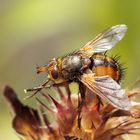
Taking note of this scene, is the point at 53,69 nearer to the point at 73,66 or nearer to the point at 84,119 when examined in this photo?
the point at 73,66

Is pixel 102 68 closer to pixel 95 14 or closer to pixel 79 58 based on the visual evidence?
pixel 79 58

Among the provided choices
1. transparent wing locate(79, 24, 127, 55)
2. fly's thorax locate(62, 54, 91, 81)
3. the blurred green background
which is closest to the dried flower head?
fly's thorax locate(62, 54, 91, 81)

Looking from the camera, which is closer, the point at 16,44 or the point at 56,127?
the point at 56,127

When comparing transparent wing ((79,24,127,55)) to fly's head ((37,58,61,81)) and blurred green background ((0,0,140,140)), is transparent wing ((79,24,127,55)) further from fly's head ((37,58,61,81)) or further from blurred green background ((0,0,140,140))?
blurred green background ((0,0,140,140))

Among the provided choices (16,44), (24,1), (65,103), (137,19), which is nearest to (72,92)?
(65,103)

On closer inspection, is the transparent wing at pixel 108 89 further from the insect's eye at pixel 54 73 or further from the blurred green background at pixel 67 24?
the blurred green background at pixel 67 24
